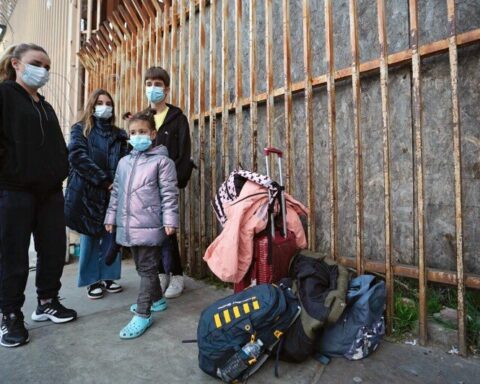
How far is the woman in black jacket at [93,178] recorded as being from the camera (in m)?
2.92

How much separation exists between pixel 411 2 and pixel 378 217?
1.37 meters

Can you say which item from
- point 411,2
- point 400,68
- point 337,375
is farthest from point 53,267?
point 411,2

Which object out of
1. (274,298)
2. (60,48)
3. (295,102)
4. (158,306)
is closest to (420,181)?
(274,298)

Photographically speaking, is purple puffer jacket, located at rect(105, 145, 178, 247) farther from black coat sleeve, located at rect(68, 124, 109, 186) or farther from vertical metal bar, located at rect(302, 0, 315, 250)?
vertical metal bar, located at rect(302, 0, 315, 250)

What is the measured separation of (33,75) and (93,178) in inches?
35.1

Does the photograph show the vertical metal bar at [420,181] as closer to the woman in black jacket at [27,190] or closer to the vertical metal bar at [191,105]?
the vertical metal bar at [191,105]

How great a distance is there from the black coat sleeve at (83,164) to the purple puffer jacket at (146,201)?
0.45m

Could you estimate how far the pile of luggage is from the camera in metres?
1.74

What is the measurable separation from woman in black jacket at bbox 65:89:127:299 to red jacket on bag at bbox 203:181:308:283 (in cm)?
129

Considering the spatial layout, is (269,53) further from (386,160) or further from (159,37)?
(159,37)

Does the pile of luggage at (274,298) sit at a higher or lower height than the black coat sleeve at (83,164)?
lower

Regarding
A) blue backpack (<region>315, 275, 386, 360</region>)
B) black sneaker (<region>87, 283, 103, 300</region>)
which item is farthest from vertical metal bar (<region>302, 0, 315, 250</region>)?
black sneaker (<region>87, 283, 103, 300</region>)

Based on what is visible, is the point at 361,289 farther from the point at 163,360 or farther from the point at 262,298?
the point at 163,360

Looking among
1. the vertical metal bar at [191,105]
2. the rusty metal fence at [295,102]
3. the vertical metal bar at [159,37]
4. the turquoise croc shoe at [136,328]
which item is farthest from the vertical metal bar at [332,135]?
the vertical metal bar at [159,37]
